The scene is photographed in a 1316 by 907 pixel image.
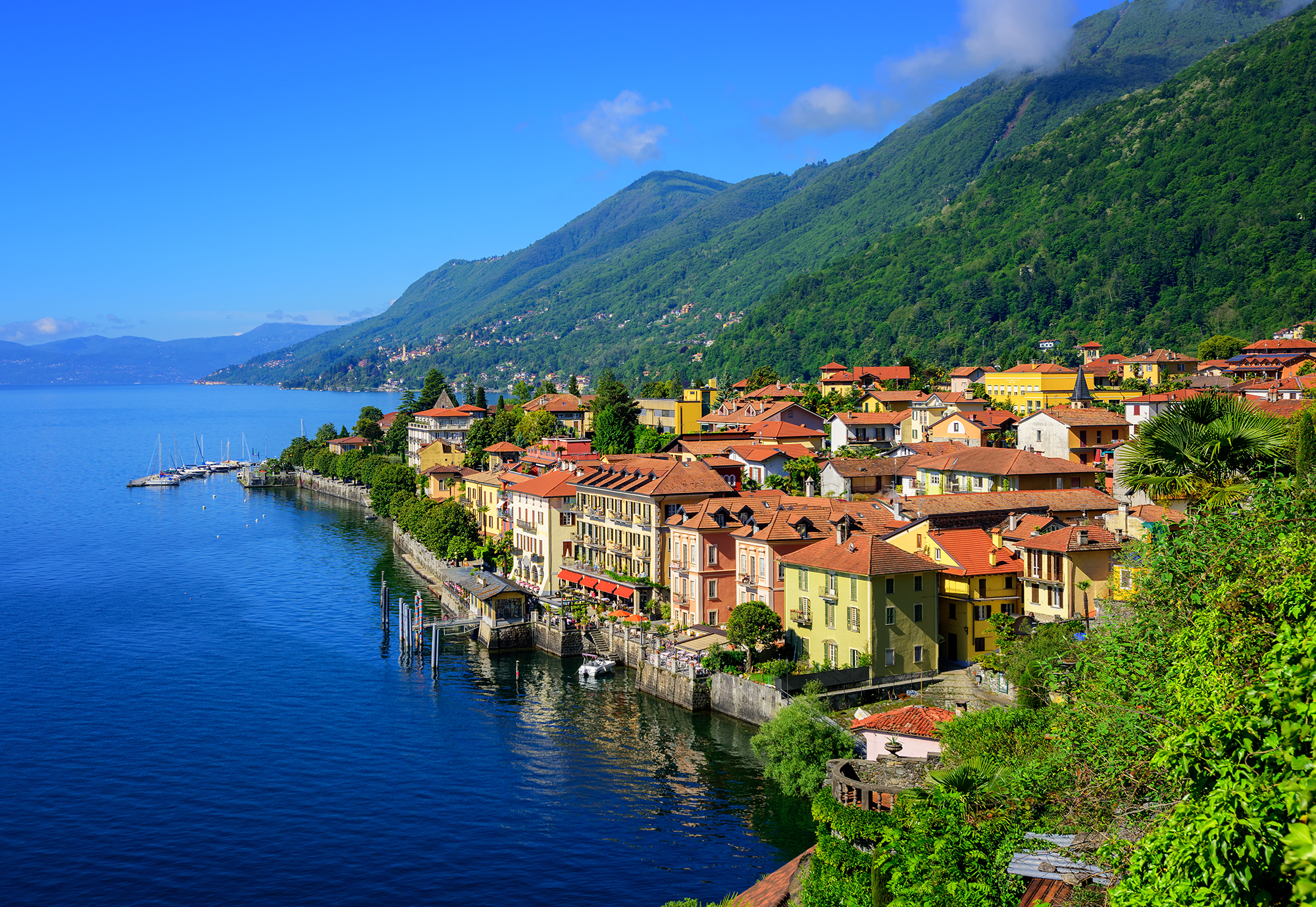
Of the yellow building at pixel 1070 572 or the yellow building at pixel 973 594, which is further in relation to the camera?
the yellow building at pixel 973 594

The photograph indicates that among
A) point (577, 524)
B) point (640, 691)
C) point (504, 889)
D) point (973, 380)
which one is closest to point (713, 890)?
point (504, 889)

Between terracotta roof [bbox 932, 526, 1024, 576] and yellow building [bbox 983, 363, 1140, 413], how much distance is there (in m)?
63.8

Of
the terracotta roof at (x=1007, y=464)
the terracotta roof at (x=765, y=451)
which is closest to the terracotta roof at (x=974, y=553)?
the terracotta roof at (x=1007, y=464)

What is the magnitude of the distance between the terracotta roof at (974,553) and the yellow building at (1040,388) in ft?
209

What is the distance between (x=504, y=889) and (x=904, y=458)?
5413 centimetres

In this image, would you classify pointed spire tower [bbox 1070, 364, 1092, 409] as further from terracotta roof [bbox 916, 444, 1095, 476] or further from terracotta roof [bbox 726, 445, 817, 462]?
terracotta roof [bbox 916, 444, 1095, 476]

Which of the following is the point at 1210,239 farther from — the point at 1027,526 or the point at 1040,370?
→ the point at 1027,526

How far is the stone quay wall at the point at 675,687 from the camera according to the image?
5188 centimetres

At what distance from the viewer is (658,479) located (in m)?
67.2

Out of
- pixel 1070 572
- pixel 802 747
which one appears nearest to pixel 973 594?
pixel 1070 572

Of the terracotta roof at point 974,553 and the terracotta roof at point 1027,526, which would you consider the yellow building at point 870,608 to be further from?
the terracotta roof at point 1027,526

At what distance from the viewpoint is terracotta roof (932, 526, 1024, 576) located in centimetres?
5106

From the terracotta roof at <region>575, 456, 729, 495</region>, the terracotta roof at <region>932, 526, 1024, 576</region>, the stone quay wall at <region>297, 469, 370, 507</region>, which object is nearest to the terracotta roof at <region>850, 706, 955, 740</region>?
the terracotta roof at <region>932, 526, 1024, 576</region>

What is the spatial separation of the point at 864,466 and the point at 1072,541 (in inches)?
1240
